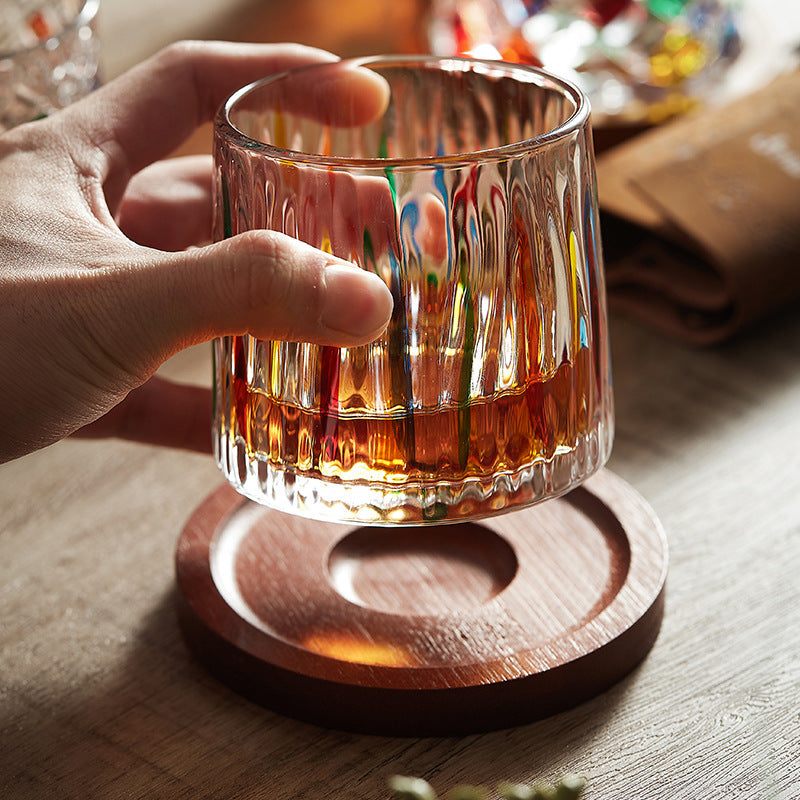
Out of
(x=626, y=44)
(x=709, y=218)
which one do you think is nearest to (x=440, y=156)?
(x=709, y=218)

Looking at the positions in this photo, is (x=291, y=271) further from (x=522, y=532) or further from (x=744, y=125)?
(x=744, y=125)

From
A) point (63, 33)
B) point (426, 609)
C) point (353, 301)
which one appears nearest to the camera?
point (353, 301)

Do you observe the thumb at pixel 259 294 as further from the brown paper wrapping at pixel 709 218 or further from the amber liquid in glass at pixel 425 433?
the brown paper wrapping at pixel 709 218

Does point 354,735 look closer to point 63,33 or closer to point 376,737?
point 376,737

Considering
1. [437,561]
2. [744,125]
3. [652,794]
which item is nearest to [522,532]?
[437,561]

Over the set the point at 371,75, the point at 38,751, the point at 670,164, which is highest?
the point at 371,75

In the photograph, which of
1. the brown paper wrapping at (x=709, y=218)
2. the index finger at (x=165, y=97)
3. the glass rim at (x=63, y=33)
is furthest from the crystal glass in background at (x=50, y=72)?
the brown paper wrapping at (x=709, y=218)
